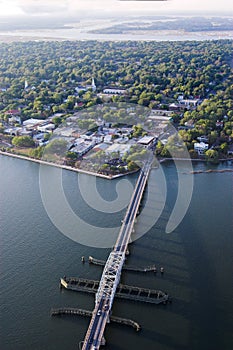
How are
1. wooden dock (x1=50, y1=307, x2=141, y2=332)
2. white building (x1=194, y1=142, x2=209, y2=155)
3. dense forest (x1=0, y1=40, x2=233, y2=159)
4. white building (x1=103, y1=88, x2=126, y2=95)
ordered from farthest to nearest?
white building (x1=103, y1=88, x2=126, y2=95)
dense forest (x1=0, y1=40, x2=233, y2=159)
white building (x1=194, y1=142, x2=209, y2=155)
wooden dock (x1=50, y1=307, x2=141, y2=332)

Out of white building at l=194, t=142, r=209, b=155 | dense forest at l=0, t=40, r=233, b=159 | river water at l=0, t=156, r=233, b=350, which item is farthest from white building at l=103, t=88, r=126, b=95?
river water at l=0, t=156, r=233, b=350

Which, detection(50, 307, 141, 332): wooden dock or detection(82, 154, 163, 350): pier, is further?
detection(50, 307, 141, 332): wooden dock

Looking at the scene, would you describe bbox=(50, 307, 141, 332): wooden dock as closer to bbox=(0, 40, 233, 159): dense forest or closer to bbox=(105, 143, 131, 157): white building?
→ bbox=(105, 143, 131, 157): white building

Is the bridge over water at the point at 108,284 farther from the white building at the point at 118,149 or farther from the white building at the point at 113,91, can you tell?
the white building at the point at 113,91

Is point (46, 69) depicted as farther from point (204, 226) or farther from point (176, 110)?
point (204, 226)

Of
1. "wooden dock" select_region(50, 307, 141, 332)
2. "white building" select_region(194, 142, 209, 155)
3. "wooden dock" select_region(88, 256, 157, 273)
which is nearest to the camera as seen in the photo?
"wooden dock" select_region(50, 307, 141, 332)

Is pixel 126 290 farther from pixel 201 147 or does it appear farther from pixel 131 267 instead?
pixel 201 147
